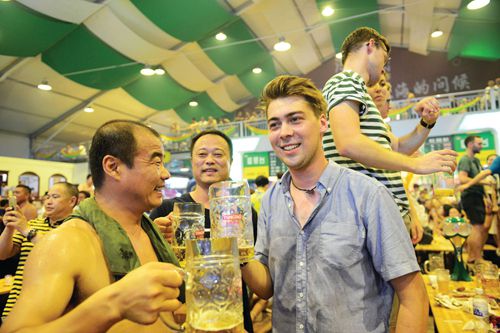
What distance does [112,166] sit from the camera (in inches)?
49.1

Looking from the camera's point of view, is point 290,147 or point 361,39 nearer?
point 290,147

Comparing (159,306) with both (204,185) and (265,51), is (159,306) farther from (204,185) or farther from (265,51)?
(265,51)

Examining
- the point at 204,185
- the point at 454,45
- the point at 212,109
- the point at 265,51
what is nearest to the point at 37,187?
the point at 212,109

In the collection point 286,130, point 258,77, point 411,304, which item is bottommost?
point 411,304

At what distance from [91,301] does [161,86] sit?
12.2 meters

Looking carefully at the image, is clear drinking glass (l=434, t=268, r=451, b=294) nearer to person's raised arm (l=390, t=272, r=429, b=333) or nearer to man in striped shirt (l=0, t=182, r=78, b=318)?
person's raised arm (l=390, t=272, r=429, b=333)

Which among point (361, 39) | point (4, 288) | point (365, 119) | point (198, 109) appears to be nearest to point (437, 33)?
point (198, 109)

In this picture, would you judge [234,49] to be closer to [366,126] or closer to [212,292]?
[366,126]

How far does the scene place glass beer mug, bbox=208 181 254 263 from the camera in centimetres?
93

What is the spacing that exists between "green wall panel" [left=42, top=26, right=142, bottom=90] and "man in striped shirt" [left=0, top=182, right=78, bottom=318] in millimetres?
6633

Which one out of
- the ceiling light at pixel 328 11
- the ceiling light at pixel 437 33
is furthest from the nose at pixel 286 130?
the ceiling light at pixel 437 33

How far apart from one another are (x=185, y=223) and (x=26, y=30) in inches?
336

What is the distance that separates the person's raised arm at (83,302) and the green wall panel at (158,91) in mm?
11852

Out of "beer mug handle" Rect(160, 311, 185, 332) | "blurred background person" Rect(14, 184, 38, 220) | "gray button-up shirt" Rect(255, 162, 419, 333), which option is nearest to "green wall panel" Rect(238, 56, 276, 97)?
"blurred background person" Rect(14, 184, 38, 220)
